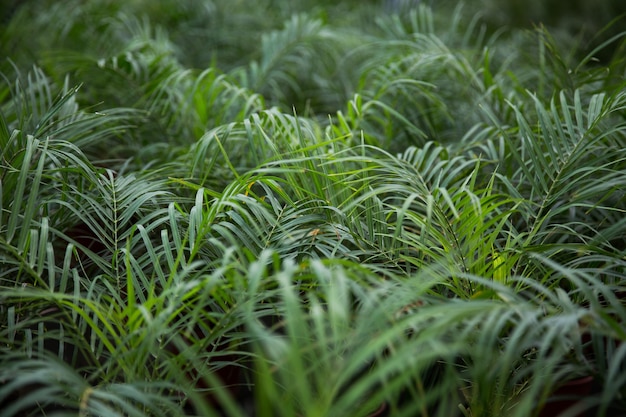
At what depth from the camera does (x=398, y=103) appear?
144 centimetres

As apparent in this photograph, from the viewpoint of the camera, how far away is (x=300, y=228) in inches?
36.4

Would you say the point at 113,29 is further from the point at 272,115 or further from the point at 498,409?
the point at 498,409

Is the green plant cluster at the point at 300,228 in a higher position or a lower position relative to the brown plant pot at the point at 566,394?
higher

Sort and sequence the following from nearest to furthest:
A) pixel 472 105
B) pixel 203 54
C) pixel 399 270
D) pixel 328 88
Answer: pixel 399 270 → pixel 472 105 → pixel 328 88 → pixel 203 54

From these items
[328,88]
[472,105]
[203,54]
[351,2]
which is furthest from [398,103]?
[351,2]

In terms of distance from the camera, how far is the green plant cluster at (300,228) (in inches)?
23.5

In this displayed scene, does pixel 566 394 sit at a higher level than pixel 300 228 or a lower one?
lower

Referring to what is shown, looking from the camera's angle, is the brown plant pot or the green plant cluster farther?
the brown plant pot

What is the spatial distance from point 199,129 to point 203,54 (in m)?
0.76

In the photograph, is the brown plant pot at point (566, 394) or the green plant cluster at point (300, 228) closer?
the green plant cluster at point (300, 228)

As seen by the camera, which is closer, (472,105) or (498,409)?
(498,409)

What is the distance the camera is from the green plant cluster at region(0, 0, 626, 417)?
60cm

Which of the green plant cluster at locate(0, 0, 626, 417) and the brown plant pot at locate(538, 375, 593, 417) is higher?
the green plant cluster at locate(0, 0, 626, 417)

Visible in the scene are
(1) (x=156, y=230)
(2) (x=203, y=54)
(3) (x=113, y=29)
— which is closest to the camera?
(1) (x=156, y=230)
